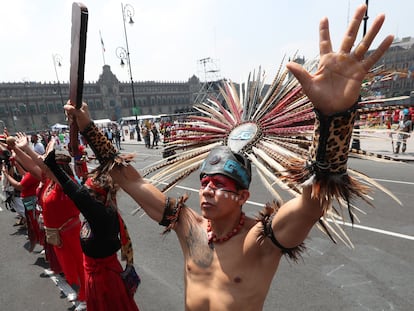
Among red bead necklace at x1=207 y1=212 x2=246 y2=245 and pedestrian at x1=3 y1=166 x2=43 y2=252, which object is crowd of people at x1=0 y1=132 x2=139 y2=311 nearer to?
red bead necklace at x1=207 y1=212 x2=246 y2=245

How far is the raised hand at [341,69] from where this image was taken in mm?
1078

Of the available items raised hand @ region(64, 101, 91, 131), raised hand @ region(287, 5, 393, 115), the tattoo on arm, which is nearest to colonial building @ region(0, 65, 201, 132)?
raised hand @ region(64, 101, 91, 131)

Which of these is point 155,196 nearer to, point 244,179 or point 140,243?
point 244,179

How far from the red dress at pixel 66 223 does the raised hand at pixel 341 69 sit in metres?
3.17

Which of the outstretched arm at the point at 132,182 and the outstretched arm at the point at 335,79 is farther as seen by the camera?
the outstretched arm at the point at 132,182

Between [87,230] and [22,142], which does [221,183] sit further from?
[22,142]

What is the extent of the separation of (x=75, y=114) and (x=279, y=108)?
53.6 inches

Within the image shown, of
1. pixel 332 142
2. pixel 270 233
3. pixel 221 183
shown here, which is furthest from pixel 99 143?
pixel 332 142

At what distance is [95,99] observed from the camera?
76375 millimetres

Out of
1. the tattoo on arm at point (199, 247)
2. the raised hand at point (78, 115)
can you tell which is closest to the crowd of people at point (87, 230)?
the raised hand at point (78, 115)

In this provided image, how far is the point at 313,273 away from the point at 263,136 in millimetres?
2769

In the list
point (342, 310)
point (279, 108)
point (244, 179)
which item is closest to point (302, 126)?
point (279, 108)

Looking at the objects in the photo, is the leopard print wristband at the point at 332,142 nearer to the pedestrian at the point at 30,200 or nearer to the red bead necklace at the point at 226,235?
the red bead necklace at the point at 226,235

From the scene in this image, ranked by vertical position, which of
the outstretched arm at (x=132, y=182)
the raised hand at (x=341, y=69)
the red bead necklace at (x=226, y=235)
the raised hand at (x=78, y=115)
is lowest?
the red bead necklace at (x=226, y=235)
